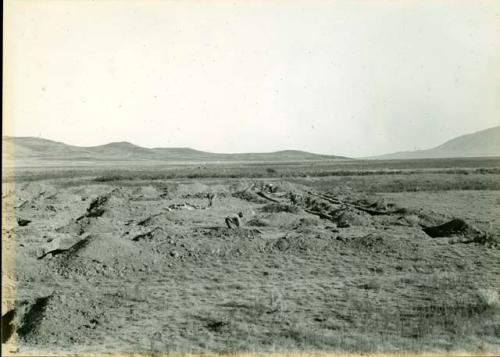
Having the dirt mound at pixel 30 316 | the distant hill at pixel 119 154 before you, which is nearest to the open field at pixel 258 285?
the dirt mound at pixel 30 316

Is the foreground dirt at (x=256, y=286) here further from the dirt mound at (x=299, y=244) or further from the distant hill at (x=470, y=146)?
the distant hill at (x=470, y=146)

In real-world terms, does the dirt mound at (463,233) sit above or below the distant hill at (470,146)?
below

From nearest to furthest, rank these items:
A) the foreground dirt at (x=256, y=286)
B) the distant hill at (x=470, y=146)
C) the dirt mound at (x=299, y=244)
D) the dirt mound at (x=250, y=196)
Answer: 1. the foreground dirt at (x=256, y=286)
2. the dirt mound at (x=299, y=244)
3. the dirt mound at (x=250, y=196)
4. the distant hill at (x=470, y=146)

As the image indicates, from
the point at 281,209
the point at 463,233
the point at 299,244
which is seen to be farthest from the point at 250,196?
the point at 463,233

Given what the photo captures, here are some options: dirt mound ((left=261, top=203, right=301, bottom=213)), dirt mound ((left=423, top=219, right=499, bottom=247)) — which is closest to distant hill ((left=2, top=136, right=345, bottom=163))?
dirt mound ((left=261, top=203, right=301, bottom=213))

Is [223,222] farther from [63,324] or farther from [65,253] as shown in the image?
[63,324]

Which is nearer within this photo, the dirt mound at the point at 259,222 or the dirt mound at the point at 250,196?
the dirt mound at the point at 259,222

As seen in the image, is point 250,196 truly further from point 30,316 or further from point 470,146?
point 470,146

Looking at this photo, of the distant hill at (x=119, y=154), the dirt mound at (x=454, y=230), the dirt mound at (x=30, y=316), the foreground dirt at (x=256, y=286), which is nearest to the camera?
the foreground dirt at (x=256, y=286)
